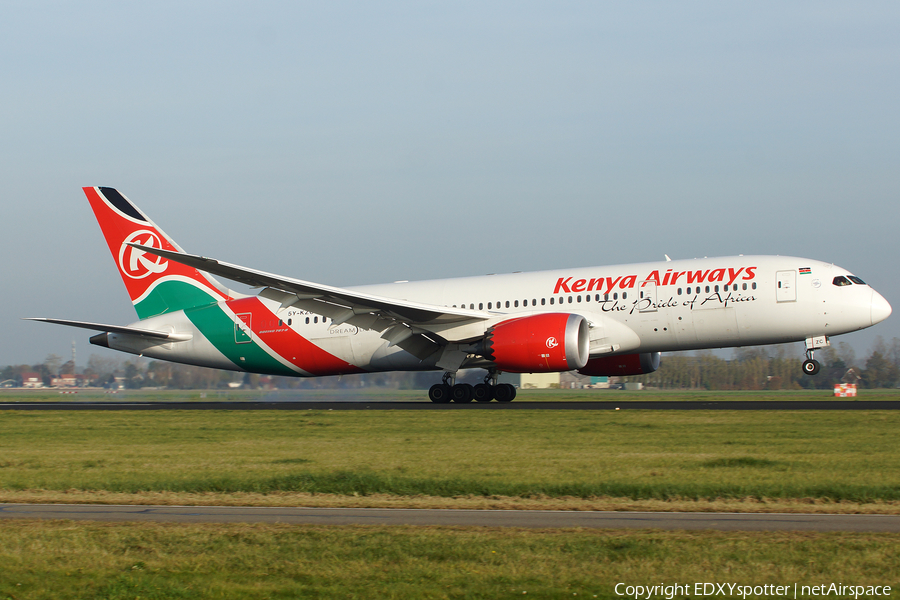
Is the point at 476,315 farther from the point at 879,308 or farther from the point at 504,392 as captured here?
the point at 879,308

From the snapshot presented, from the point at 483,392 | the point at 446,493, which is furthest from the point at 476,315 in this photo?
the point at 446,493

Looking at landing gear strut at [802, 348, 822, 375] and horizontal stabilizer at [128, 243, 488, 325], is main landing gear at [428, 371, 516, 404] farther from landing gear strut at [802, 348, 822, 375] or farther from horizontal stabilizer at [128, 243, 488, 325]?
landing gear strut at [802, 348, 822, 375]

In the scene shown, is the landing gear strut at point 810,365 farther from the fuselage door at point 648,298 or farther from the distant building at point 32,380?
the distant building at point 32,380

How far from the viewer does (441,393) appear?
31.8 meters

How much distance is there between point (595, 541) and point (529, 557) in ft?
3.03

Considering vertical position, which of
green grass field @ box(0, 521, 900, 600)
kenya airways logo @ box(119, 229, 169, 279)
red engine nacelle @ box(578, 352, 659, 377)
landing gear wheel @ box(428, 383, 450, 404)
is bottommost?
green grass field @ box(0, 521, 900, 600)

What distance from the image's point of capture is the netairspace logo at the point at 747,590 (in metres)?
7.10

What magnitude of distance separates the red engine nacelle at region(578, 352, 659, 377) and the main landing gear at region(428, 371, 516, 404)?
2924 mm

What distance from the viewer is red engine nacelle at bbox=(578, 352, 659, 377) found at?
104 ft

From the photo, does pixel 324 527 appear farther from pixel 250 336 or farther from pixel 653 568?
pixel 250 336

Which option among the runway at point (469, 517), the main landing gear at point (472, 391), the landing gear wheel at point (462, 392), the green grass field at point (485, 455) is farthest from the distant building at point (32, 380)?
the runway at point (469, 517)

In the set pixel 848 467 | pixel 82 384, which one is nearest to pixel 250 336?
pixel 848 467

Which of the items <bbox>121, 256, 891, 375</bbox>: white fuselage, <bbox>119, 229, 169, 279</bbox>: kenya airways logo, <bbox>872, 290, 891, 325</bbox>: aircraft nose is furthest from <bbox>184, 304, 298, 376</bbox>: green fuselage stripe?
<bbox>872, 290, 891, 325</bbox>: aircraft nose

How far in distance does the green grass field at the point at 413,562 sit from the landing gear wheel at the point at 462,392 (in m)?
21.6
